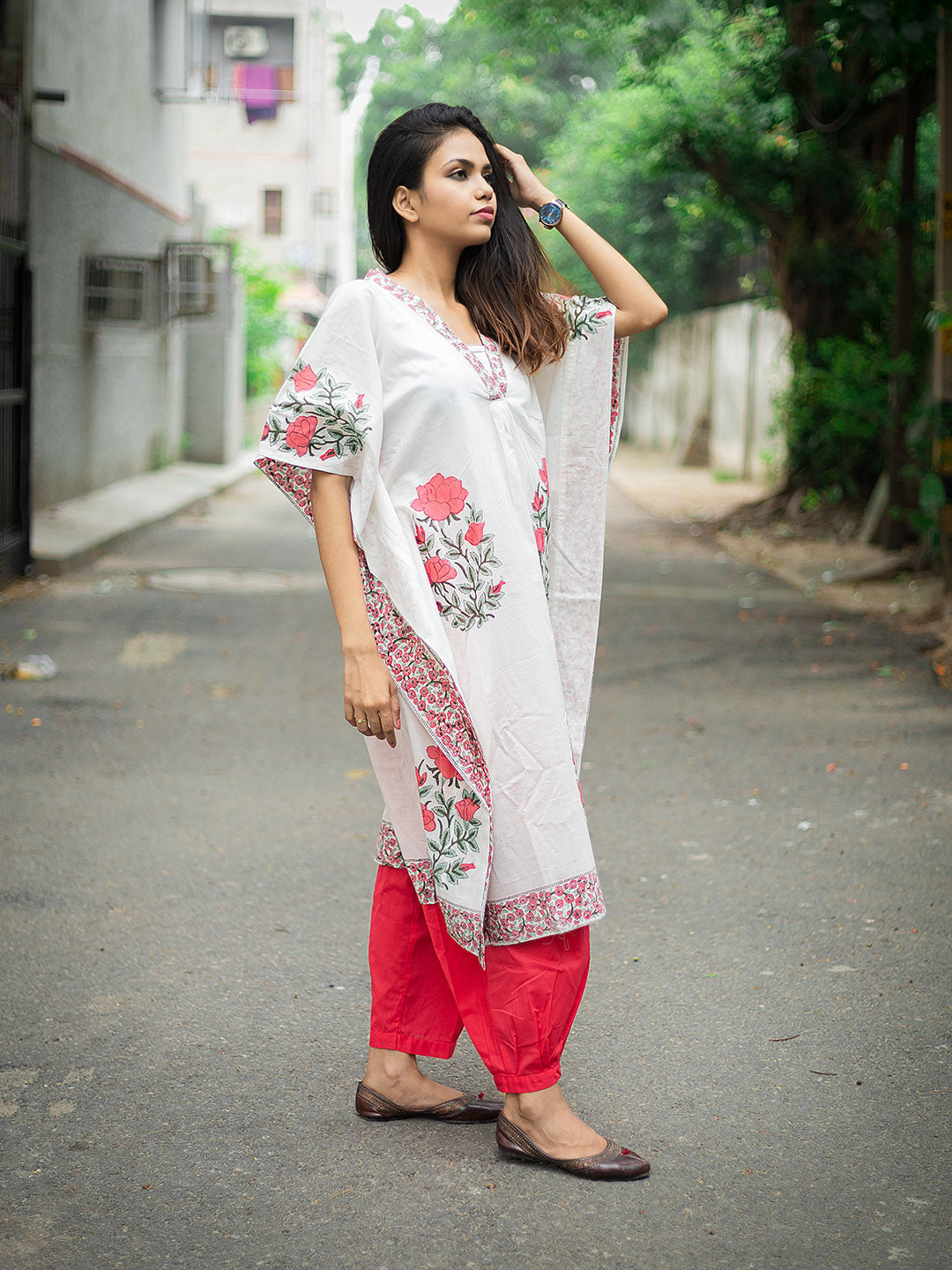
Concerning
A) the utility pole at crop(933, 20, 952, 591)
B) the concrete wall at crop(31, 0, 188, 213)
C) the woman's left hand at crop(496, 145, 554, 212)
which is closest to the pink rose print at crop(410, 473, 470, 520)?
the woman's left hand at crop(496, 145, 554, 212)

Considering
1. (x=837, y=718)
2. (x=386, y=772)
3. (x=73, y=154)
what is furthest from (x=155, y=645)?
(x=73, y=154)

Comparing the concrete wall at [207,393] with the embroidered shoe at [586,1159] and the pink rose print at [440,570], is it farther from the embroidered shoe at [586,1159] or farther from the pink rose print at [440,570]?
the embroidered shoe at [586,1159]

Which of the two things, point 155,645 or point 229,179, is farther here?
point 229,179

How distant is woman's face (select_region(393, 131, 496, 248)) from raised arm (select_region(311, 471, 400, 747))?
496mm

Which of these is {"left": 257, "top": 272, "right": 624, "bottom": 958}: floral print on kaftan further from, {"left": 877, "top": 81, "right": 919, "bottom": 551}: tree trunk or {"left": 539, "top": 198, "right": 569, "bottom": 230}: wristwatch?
{"left": 877, "top": 81, "right": 919, "bottom": 551}: tree trunk

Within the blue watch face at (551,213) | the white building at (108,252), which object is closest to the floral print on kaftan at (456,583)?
the blue watch face at (551,213)

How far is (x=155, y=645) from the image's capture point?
752 cm

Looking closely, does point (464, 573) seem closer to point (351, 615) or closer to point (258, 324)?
point (351, 615)

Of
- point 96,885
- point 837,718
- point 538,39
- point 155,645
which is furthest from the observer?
point 538,39

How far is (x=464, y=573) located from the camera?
2.41 metres

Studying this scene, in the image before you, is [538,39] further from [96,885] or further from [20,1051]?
[20,1051]

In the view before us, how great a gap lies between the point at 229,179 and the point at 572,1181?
1644 inches

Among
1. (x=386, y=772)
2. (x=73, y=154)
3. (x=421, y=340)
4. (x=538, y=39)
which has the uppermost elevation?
(x=538, y=39)

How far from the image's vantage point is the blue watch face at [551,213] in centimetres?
258
